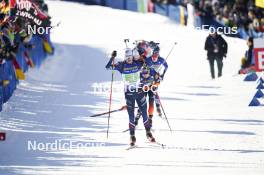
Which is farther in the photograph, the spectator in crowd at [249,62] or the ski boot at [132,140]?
the spectator in crowd at [249,62]

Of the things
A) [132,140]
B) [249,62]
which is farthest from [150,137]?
[249,62]

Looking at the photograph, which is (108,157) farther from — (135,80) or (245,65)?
(245,65)

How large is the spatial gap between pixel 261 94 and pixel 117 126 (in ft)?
13.7

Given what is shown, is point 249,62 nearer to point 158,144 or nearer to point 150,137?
point 150,137

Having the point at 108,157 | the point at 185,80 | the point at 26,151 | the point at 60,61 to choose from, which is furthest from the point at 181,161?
the point at 60,61

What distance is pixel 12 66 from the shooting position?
2172 centimetres

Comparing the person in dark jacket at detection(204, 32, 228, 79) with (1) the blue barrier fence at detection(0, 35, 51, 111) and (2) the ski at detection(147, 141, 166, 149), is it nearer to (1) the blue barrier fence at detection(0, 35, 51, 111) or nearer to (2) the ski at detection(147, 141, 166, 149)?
(1) the blue barrier fence at detection(0, 35, 51, 111)

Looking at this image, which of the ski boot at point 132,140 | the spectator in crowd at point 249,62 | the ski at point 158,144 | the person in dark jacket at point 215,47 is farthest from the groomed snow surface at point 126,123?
the person in dark jacket at point 215,47

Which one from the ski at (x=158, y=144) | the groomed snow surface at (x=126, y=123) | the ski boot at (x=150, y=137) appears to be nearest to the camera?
the groomed snow surface at (x=126, y=123)

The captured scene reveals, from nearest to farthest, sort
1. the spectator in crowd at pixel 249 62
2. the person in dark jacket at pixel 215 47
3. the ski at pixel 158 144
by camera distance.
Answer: the ski at pixel 158 144, the spectator in crowd at pixel 249 62, the person in dark jacket at pixel 215 47

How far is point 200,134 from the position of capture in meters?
16.8

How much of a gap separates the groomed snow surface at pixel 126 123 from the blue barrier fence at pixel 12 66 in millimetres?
246

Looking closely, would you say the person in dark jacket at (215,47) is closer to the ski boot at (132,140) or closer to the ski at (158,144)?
the ski at (158,144)

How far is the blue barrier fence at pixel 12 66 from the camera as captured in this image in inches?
773
